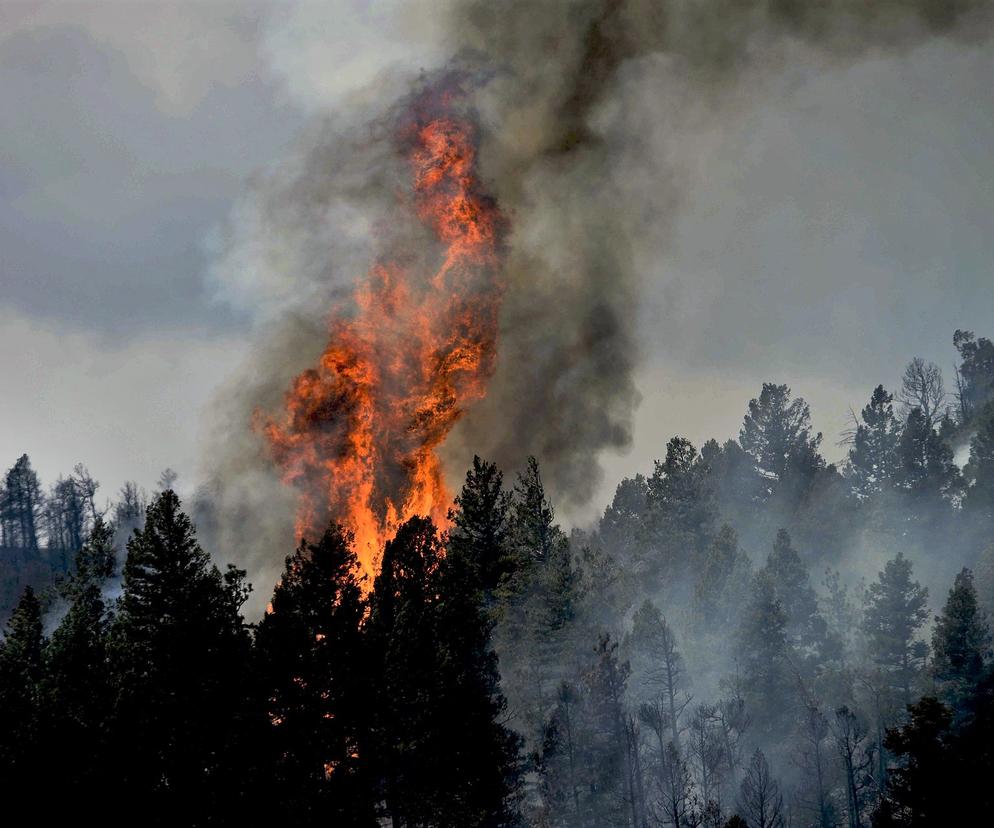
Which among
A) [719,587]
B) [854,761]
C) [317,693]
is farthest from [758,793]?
[317,693]

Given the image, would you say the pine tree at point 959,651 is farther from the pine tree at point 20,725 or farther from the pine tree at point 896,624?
the pine tree at point 20,725

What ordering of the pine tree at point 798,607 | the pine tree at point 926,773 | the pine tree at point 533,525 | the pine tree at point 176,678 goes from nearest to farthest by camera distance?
the pine tree at point 176,678
the pine tree at point 926,773
the pine tree at point 533,525
the pine tree at point 798,607

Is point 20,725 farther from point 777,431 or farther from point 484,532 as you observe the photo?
point 777,431

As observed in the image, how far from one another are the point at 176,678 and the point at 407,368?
32140 mm

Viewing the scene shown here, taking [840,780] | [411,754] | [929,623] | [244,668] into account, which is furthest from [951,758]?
[929,623]

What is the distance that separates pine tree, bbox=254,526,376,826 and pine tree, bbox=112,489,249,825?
107cm

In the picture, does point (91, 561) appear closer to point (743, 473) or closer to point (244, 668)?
point (244, 668)

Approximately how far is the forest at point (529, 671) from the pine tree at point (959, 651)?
0.38ft

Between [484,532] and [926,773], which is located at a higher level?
[484,532]

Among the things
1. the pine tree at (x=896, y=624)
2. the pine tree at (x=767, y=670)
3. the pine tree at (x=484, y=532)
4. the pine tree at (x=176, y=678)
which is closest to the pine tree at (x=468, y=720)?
the pine tree at (x=176, y=678)

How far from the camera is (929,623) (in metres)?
88.1

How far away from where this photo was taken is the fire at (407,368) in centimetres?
5128

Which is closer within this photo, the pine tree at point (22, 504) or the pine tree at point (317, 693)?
the pine tree at point (317, 693)

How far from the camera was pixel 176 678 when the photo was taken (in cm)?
2283
